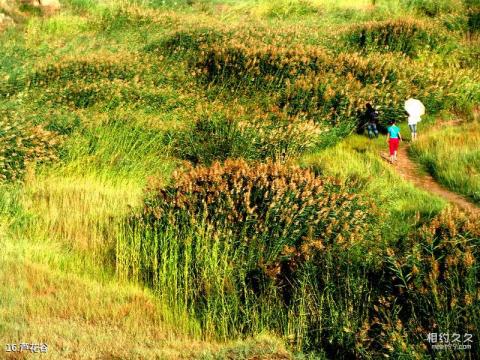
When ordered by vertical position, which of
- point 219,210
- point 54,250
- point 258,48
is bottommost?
point 54,250

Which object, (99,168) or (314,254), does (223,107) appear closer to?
(99,168)

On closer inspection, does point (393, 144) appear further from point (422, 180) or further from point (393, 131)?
point (422, 180)

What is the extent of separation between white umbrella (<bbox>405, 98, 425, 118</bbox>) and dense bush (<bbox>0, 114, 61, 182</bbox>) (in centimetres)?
595

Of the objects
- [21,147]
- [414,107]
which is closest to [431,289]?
[21,147]

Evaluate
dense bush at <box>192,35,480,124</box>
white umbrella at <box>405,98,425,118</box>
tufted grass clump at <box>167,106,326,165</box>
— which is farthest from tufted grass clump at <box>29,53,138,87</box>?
white umbrella at <box>405,98,425,118</box>

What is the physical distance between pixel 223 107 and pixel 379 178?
3.50m

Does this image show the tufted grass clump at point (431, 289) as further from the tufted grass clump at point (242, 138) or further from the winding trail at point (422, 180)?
the tufted grass clump at point (242, 138)

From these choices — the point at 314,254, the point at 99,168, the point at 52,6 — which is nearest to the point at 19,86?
the point at 99,168

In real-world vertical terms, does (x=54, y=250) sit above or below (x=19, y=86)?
below

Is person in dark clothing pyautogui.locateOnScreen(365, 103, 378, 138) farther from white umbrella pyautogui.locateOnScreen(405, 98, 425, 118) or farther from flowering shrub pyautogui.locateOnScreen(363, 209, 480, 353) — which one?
flowering shrub pyautogui.locateOnScreen(363, 209, 480, 353)

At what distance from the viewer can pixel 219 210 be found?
691 cm

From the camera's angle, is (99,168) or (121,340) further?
(99,168)

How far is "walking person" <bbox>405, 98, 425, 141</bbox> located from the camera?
1166 cm

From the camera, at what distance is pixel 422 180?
9820 mm
